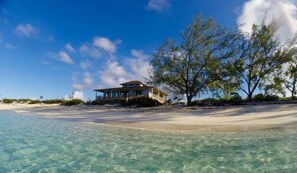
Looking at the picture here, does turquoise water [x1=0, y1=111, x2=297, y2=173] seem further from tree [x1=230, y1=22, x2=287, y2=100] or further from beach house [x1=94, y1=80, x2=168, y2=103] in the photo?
beach house [x1=94, y1=80, x2=168, y2=103]

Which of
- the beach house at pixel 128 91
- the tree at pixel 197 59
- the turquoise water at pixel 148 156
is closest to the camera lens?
the turquoise water at pixel 148 156

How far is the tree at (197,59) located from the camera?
104 ft

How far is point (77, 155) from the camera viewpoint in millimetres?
7574

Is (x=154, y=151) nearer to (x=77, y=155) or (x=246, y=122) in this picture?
(x=77, y=155)

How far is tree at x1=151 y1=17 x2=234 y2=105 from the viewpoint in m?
31.6

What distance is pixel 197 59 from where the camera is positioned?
31.9 m

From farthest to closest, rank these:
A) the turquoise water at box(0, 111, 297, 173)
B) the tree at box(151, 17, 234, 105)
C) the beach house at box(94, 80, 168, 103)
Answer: the beach house at box(94, 80, 168, 103) < the tree at box(151, 17, 234, 105) < the turquoise water at box(0, 111, 297, 173)

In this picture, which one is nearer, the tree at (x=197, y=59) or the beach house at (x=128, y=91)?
the tree at (x=197, y=59)

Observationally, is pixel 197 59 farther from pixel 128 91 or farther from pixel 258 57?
pixel 128 91

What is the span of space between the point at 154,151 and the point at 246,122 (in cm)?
1152

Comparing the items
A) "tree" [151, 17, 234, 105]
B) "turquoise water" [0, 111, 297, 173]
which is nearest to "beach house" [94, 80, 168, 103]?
"tree" [151, 17, 234, 105]

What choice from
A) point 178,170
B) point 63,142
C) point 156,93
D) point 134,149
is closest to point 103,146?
point 134,149

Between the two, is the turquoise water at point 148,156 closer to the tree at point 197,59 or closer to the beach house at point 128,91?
the tree at point 197,59

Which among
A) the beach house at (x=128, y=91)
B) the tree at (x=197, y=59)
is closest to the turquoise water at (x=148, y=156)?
the tree at (x=197, y=59)
